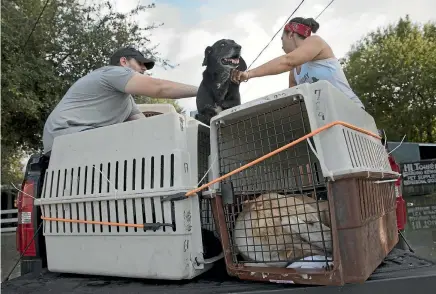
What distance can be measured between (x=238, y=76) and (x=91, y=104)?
1.11 m

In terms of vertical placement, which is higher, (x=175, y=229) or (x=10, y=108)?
(x=10, y=108)

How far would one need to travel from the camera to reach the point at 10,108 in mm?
11836

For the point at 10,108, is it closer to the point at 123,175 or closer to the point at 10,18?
the point at 10,18

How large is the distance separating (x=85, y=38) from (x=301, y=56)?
11019 mm

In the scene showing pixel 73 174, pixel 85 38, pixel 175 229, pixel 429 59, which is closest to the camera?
pixel 175 229

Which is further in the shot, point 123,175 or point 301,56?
point 301,56

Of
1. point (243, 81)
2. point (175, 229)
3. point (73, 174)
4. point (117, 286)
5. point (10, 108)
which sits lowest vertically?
point (117, 286)

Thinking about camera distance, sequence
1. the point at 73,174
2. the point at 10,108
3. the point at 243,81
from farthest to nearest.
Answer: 1. the point at 10,108
2. the point at 243,81
3. the point at 73,174

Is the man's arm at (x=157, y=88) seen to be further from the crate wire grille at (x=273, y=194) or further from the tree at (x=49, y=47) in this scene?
the tree at (x=49, y=47)

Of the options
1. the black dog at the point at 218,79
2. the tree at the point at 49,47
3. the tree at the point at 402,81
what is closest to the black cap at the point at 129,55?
the black dog at the point at 218,79

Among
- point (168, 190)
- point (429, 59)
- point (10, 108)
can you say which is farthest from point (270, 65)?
point (429, 59)

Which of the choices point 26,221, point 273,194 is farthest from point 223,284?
point 26,221

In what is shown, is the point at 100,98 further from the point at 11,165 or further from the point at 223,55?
the point at 11,165

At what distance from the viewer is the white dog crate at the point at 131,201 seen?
2191 millimetres
